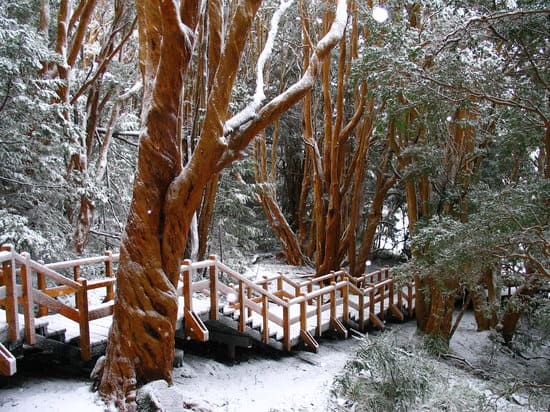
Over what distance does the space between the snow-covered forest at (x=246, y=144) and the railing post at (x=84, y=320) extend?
44cm

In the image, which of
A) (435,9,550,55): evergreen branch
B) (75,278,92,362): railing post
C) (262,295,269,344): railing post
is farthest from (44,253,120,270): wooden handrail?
(435,9,550,55): evergreen branch

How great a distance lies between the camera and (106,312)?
5457 mm

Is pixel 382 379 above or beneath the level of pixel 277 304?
beneath

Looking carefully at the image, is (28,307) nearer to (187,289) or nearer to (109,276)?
(187,289)

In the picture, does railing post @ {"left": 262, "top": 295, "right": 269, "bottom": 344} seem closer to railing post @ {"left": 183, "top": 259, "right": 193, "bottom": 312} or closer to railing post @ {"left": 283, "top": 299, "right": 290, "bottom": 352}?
railing post @ {"left": 283, "top": 299, "right": 290, "bottom": 352}

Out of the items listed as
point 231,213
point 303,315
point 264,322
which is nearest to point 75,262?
point 264,322

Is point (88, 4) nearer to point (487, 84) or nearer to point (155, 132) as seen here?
point (155, 132)

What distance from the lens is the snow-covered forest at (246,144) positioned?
4809 mm

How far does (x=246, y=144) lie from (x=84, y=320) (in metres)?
2.75

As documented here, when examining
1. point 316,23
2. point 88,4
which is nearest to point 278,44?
point 316,23

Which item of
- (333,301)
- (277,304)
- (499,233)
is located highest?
(499,233)

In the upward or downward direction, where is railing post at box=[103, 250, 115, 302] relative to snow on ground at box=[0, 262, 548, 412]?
upward

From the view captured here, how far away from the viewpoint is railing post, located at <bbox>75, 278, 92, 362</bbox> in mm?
5109

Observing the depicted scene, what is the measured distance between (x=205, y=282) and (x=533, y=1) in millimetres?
5925
